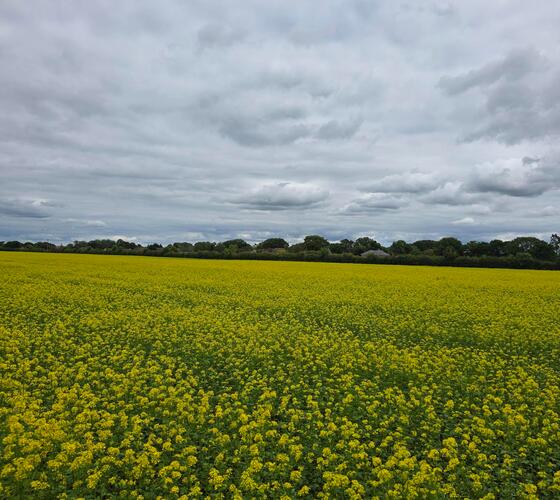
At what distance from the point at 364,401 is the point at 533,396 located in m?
3.91

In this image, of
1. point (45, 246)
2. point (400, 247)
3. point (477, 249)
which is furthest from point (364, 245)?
point (45, 246)

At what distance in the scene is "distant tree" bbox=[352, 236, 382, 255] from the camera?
97100mm

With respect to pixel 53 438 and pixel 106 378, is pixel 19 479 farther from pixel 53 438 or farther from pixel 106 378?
pixel 106 378

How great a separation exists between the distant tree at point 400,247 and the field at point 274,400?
265 ft

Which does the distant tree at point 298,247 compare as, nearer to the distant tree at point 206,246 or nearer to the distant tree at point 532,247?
the distant tree at point 206,246

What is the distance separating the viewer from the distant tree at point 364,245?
319 ft

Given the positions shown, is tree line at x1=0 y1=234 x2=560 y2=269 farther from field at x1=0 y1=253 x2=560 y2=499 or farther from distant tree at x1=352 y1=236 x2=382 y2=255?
field at x1=0 y1=253 x2=560 y2=499

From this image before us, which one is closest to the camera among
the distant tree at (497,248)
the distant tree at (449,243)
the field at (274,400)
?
the field at (274,400)

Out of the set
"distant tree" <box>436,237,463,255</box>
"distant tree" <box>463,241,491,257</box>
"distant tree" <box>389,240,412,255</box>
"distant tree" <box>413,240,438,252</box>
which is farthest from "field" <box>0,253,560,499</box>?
"distant tree" <box>413,240,438,252</box>

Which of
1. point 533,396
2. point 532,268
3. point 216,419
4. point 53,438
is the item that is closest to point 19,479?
point 53,438

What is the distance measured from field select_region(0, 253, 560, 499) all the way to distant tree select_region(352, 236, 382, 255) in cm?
7754

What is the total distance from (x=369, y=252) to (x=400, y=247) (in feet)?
109

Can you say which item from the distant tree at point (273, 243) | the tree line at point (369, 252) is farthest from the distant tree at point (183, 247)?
the distant tree at point (273, 243)

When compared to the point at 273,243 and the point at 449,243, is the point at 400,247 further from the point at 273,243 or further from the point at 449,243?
the point at 273,243
